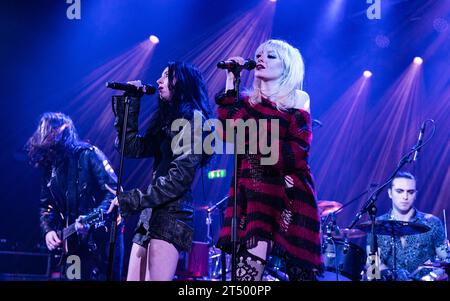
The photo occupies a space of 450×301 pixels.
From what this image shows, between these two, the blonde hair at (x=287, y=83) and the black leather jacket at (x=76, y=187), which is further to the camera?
the black leather jacket at (x=76, y=187)

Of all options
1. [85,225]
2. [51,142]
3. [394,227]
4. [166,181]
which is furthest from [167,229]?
[394,227]

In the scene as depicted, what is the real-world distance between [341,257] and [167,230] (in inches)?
118

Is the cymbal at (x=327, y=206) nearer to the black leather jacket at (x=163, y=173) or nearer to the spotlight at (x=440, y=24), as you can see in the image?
the black leather jacket at (x=163, y=173)

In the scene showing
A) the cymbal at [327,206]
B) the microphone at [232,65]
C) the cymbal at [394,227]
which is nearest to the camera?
the microphone at [232,65]

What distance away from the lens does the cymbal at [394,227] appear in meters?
5.27

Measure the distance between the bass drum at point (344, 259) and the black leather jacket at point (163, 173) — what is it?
2.70 meters

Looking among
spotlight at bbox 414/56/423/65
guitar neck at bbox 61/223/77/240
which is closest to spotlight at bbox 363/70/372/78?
spotlight at bbox 414/56/423/65

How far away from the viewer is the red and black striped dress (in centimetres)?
301

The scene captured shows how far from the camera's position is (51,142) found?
503 centimetres

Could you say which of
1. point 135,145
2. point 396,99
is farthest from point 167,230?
point 396,99

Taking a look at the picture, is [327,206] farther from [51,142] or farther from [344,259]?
[51,142]

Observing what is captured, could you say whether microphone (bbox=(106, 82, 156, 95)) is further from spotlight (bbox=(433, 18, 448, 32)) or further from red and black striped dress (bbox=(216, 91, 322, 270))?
spotlight (bbox=(433, 18, 448, 32))

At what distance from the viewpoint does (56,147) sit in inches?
197

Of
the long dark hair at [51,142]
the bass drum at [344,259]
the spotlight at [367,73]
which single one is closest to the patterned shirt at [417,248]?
the bass drum at [344,259]
